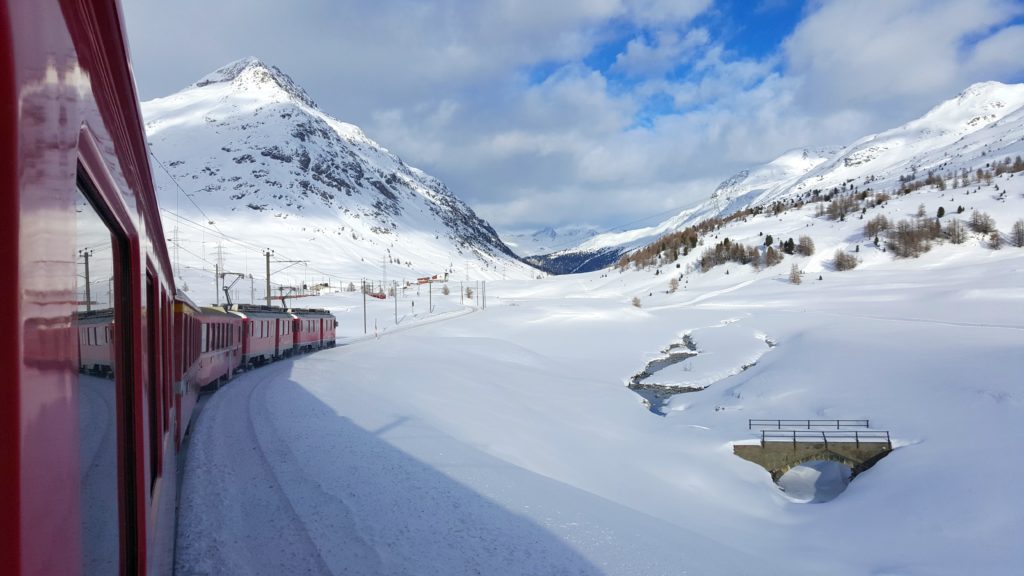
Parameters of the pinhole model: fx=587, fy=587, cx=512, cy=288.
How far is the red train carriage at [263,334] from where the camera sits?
78.8 ft

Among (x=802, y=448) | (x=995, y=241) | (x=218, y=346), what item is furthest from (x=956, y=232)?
(x=218, y=346)

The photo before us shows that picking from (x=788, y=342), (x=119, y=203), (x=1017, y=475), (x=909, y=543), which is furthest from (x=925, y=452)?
(x=788, y=342)

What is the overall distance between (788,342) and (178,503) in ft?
127

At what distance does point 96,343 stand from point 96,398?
0.23 metres

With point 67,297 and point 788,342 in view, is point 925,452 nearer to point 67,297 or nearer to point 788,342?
point 67,297

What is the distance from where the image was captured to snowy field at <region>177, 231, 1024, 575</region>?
767 cm

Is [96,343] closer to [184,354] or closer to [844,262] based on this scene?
[184,354]

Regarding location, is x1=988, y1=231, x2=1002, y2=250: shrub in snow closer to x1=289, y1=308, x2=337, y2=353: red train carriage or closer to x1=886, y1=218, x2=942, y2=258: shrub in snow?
x1=886, y1=218, x2=942, y2=258: shrub in snow

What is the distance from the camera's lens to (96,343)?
7.34 ft

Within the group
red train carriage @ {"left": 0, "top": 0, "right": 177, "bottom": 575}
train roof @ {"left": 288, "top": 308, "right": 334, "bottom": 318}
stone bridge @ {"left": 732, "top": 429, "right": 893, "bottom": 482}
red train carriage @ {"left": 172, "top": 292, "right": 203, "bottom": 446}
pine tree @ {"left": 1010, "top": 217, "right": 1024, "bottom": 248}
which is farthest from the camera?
pine tree @ {"left": 1010, "top": 217, "right": 1024, "bottom": 248}

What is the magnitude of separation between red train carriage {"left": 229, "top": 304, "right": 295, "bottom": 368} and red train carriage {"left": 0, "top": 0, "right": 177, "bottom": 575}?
2047 cm

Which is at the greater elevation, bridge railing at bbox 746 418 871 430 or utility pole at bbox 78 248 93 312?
utility pole at bbox 78 248 93 312

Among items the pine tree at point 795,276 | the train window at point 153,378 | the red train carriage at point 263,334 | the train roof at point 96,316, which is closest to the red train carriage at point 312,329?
the red train carriage at point 263,334

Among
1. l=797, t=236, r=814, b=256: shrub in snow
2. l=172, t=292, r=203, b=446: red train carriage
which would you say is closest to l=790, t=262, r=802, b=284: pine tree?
l=797, t=236, r=814, b=256: shrub in snow
